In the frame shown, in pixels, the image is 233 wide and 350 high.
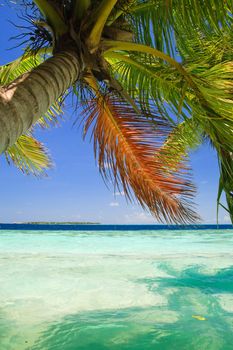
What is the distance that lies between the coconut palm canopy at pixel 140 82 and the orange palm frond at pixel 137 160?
1 cm

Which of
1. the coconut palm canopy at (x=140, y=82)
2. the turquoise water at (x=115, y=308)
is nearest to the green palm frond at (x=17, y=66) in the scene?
the coconut palm canopy at (x=140, y=82)

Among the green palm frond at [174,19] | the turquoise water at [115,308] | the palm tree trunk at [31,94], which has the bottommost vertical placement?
the turquoise water at [115,308]

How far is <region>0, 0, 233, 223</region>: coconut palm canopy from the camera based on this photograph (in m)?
2.58

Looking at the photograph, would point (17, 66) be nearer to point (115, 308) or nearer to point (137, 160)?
A: point (137, 160)

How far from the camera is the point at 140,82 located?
3.99m

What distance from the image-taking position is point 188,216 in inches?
184

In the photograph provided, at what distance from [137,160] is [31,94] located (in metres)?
2.64

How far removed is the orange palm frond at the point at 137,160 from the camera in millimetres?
4512

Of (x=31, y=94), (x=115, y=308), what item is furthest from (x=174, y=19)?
(x=115, y=308)

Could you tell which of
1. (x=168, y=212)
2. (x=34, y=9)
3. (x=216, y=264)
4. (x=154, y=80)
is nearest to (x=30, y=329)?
(x=168, y=212)

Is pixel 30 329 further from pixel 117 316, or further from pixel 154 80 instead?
pixel 154 80

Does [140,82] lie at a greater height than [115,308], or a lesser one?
greater

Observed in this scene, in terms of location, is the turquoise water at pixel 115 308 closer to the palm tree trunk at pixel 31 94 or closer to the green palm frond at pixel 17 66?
the palm tree trunk at pixel 31 94

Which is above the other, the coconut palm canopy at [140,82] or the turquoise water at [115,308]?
the coconut palm canopy at [140,82]
